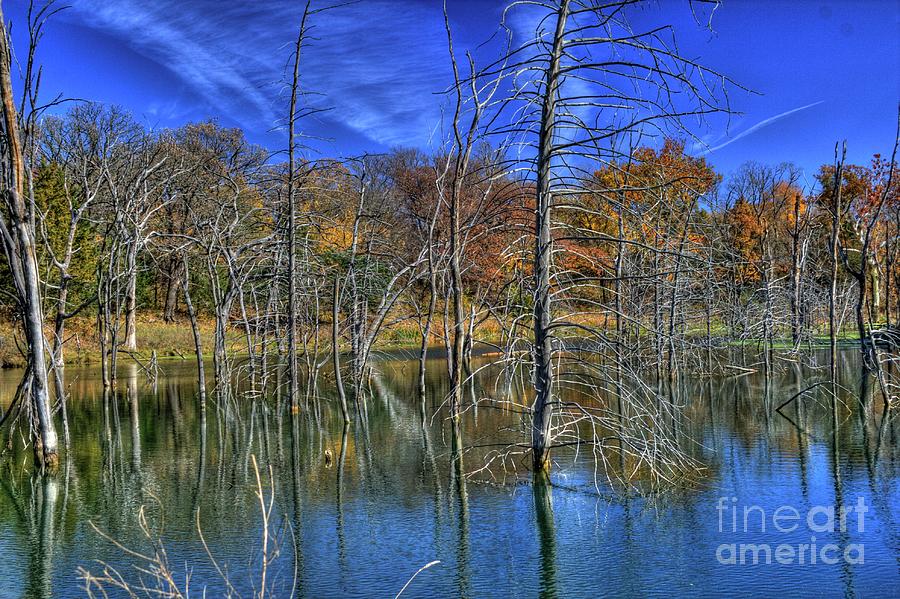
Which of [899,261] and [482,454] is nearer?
[482,454]

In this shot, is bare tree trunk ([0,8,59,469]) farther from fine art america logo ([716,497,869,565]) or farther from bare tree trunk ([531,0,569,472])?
fine art america logo ([716,497,869,565])

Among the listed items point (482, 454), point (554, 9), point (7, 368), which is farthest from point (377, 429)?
point (7, 368)

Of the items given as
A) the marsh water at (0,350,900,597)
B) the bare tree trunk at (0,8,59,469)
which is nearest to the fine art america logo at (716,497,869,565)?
the marsh water at (0,350,900,597)

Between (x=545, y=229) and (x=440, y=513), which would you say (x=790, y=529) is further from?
(x=545, y=229)

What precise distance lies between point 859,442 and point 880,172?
3013 cm

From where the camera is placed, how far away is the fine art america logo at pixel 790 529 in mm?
7977

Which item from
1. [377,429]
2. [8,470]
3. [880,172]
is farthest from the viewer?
[880,172]

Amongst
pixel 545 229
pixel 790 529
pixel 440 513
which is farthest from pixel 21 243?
pixel 790 529

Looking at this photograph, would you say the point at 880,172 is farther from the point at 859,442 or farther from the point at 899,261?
the point at 859,442

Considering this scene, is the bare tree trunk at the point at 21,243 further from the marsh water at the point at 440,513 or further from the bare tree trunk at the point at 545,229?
the bare tree trunk at the point at 545,229

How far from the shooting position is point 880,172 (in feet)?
128

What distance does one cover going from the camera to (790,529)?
352 inches

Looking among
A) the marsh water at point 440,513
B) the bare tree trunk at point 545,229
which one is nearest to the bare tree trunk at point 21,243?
the marsh water at point 440,513

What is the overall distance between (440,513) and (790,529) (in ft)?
12.9
